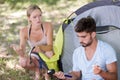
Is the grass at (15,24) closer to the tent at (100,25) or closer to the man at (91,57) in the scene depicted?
the tent at (100,25)

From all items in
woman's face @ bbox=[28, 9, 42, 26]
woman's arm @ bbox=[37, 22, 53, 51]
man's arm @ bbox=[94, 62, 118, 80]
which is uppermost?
woman's face @ bbox=[28, 9, 42, 26]

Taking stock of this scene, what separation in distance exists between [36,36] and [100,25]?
2.25 feet

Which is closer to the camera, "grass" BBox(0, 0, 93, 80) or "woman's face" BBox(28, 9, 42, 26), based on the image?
"woman's face" BBox(28, 9, 42, 26)

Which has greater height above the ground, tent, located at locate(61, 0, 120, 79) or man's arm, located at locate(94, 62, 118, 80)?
tent, located at locate(61, 0, 120, 79)

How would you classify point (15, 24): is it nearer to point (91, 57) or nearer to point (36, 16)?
point (36, 16)

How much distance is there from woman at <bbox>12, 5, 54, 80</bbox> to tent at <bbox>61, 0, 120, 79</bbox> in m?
Answer: 0.17

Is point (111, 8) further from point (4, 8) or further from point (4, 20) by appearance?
point (4, 8)

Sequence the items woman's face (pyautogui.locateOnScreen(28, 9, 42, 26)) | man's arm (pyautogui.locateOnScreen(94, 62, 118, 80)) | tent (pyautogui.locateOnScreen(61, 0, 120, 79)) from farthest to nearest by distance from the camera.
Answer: woman's face (pyautogui.locateOnScreen(28, 9, 42, 26)), tent (pyautogui.locateOnScreen(61, 0, 120, 79)), man's arm (pyautogui.locateOnScreen(94, 62, 118, 80))

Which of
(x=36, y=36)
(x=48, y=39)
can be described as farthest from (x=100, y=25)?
(x=36, y=36)

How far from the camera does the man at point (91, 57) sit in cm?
259

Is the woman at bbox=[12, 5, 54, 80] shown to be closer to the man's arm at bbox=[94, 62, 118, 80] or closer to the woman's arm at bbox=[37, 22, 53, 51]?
the woman's arm at bbox=[37, 22, 53, 51]

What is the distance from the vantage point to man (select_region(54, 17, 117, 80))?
2586mm

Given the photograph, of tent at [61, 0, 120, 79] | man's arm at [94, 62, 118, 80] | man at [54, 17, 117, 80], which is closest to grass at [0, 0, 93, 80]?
tent at [61, 0, 120, 79]

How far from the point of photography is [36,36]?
11.5 ft
